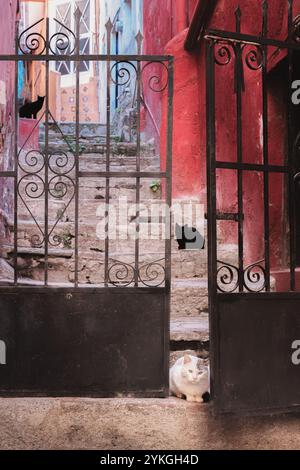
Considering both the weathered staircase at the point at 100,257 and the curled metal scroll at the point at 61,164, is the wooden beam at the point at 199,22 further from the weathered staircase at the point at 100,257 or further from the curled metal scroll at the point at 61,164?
the curled metal scroll at the point at 61,164

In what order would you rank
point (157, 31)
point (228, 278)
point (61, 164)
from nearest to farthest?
point (228, 278), point (61, 164), point (157, 31)

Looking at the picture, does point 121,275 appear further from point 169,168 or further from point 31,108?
point 31,108

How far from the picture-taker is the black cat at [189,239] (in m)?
6.06

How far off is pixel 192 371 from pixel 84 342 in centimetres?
68

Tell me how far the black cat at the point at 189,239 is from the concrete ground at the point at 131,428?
9.71 ft

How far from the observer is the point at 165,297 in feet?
11.2

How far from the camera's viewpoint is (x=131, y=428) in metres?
3.23

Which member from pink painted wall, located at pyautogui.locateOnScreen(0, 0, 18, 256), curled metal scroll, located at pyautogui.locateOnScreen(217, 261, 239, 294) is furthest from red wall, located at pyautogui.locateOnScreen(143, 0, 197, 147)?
curled metal scroll, located at pyautogui.locateOnScreen(217, 261, 239, 294)

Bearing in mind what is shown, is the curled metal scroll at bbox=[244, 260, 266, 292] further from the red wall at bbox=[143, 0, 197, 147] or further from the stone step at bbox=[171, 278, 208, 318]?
the red wall at bbox=[143, 0, 197, 147]

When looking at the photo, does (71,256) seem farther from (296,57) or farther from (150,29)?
(150,29)

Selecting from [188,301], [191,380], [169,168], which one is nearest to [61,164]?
[188,301]

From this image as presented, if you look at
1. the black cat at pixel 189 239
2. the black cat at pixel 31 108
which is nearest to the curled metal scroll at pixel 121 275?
the black cat at pixel 189 239

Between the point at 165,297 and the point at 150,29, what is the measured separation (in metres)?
6.97
